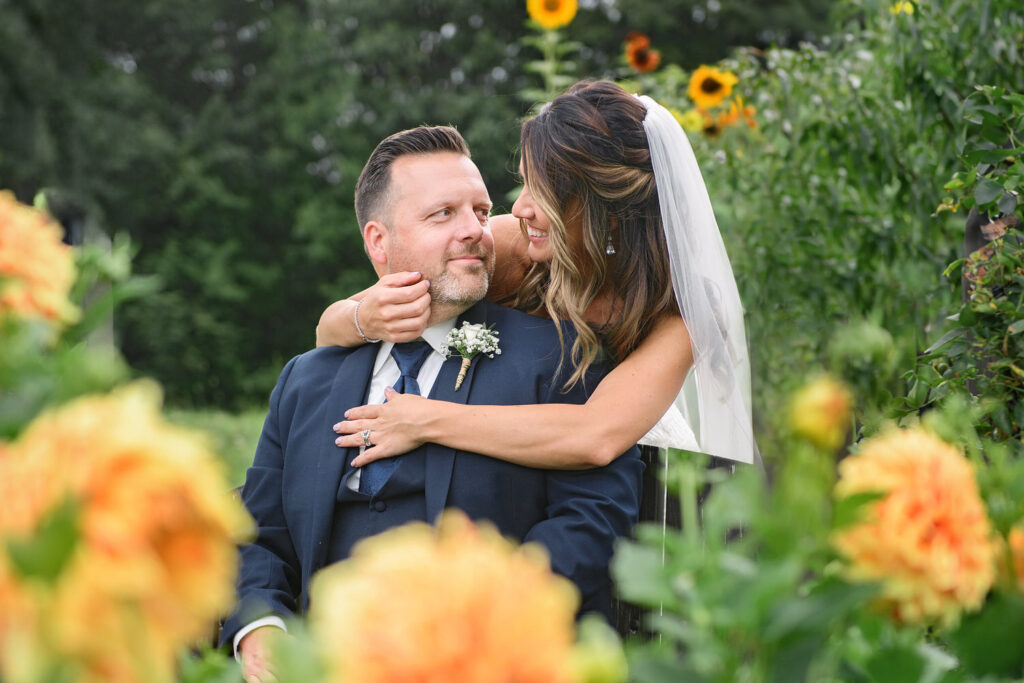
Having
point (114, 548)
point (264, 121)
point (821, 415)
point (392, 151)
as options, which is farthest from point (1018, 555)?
point (264, 121)

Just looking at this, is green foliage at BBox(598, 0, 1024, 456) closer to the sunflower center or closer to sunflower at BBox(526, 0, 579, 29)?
the sunflower center

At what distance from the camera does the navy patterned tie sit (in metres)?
2.33

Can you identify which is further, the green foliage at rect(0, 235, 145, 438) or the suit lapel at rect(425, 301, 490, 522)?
the suit lapel at rect(425, 301, 490, 522)

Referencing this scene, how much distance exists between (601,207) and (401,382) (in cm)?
67

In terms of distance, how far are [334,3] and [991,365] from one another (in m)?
13.2

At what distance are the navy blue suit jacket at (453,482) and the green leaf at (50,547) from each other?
1.79 meters

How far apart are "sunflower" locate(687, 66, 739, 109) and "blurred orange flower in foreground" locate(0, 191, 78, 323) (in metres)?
3.87

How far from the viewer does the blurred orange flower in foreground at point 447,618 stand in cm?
45

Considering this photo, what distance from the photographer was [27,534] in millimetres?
469

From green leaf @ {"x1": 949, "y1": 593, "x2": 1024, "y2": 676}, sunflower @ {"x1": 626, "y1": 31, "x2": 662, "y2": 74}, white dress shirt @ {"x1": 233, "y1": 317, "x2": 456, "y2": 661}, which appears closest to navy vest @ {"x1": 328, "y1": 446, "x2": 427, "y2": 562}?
white dress shirt @ {"x1": 233, "y1": 317, "x2": 456, "y2": 661}

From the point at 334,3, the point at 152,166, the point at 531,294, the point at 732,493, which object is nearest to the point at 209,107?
the point at 152,166

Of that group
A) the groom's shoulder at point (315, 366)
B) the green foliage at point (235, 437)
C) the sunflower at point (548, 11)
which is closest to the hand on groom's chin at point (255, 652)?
the groom's shoulder at point (315, 366)

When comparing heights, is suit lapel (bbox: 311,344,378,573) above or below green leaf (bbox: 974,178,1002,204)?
below

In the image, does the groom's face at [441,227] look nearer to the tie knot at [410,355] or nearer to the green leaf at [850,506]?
the tie knot at [410,355]
